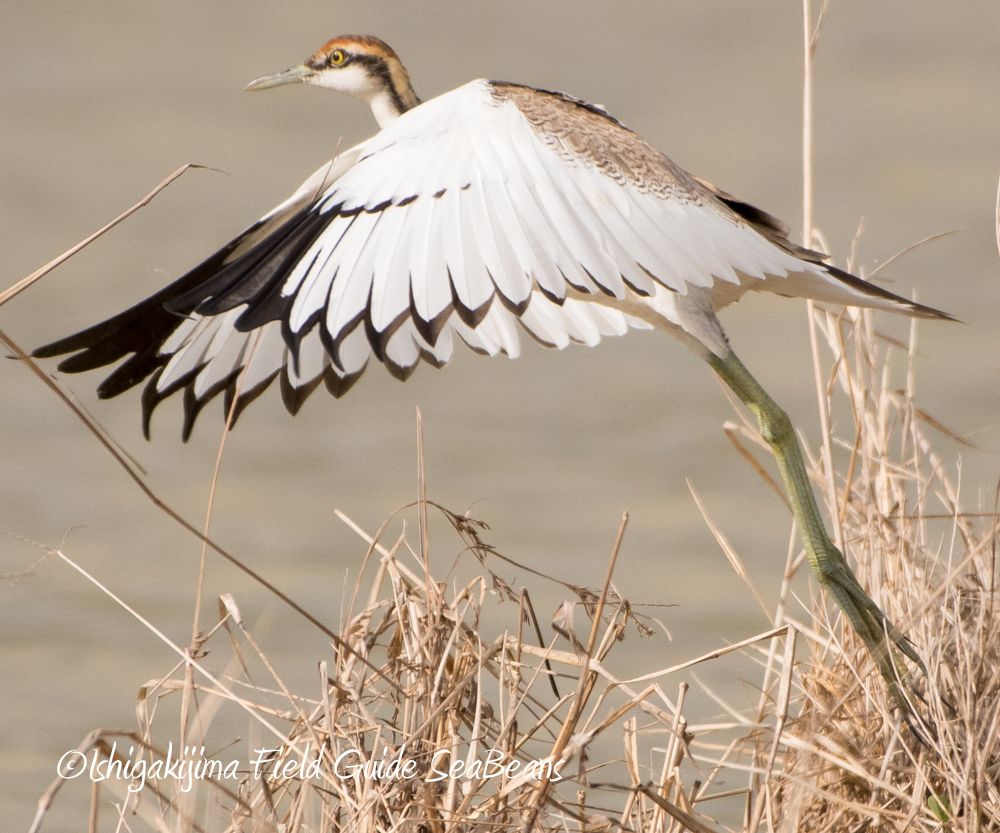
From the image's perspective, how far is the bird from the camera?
4.50 feet

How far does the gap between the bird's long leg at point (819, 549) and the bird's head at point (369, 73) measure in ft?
3.15

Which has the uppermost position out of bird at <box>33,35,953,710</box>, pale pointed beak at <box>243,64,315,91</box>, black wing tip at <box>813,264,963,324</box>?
pale pointed beak at <box>243,64,315,91</box>

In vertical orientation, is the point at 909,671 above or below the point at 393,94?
below

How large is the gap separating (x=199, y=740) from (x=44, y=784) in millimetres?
1703

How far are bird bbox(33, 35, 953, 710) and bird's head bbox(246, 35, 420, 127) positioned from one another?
693 millimetres

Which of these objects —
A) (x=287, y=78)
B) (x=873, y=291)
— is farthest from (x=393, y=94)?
(x=873, y=291)

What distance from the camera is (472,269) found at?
137cm

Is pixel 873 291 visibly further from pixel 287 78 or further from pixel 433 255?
pixel 287 78

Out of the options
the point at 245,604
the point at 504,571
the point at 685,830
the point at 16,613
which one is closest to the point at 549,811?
the point at 685,830

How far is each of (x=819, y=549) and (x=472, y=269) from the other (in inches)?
26.7

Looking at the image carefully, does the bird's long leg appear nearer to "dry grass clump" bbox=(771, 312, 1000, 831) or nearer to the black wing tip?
"dry grass clump" bbox=(771, 312, 1000, 831)

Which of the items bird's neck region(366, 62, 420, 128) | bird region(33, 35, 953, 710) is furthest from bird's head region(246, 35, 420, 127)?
bird region(33, 35, 953, 710)

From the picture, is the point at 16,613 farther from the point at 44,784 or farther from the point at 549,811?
the point at 549,811

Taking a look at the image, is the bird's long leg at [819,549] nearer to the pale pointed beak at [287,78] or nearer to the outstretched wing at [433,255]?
the outstretched wing at [433,255]
